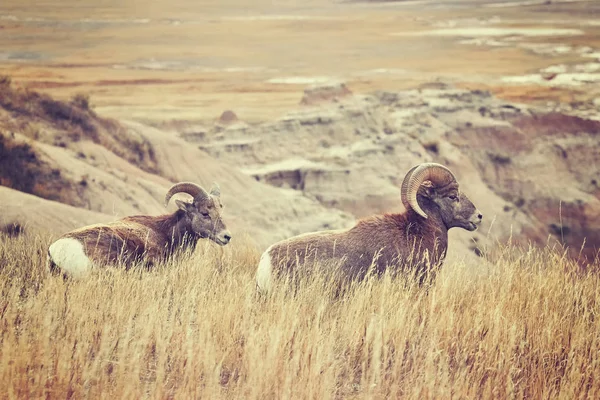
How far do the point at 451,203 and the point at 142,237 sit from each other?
3294 millimetres

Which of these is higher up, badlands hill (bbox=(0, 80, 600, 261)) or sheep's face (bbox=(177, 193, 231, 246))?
sheep's face (bbox=(177, 193, 231, 246))

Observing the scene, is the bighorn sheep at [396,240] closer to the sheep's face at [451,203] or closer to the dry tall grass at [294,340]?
the sheep's face at [451,203]

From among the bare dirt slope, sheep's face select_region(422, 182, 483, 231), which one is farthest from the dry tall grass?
the bare dirt slope

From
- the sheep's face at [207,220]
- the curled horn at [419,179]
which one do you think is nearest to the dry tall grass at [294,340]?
the curled horn at [419,179]

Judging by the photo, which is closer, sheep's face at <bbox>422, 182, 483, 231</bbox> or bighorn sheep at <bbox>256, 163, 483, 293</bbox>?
bighorn sheep at <bbox>256, 163, 483, 293</bbox>

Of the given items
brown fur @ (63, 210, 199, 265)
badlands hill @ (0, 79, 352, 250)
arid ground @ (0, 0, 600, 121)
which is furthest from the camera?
arid ground @ (0, 0, 600, 121)

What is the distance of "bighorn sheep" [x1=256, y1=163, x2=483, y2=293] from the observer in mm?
7086

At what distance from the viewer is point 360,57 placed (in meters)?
37.8

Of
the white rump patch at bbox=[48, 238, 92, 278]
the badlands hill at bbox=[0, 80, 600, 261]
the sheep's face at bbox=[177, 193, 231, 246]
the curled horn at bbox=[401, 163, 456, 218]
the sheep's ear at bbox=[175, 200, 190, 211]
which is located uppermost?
the curled horn at bbox=[401, 163, 456, 218]

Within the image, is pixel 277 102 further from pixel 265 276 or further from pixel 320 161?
pixel 265 276

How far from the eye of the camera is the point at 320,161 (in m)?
43.4

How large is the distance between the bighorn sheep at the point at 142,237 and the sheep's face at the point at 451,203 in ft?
7.65

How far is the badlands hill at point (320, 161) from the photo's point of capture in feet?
61.6

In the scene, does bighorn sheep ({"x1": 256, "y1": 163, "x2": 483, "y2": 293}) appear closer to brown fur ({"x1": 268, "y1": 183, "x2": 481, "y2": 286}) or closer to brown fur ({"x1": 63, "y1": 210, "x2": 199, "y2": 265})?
brown fur ({"x1": 268, "y1": 183, "x2": 481, "y2": 286})
